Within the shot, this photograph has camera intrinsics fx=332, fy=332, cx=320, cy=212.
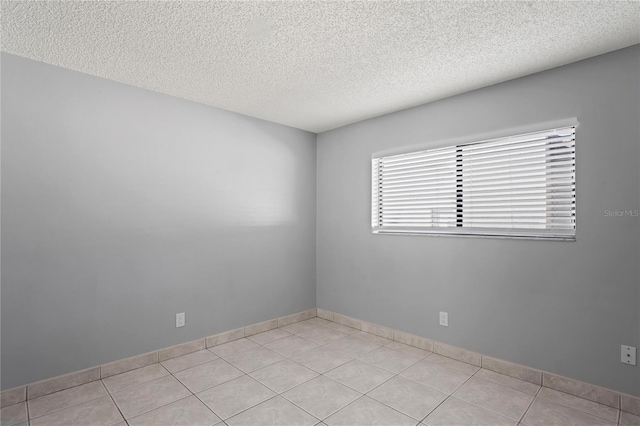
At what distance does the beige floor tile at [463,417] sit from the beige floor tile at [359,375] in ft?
1.64

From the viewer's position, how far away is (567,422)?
2.04 metres

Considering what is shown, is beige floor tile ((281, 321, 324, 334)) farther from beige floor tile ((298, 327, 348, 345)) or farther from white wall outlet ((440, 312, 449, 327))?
white wall outlet ((440, 312, 449, 327))

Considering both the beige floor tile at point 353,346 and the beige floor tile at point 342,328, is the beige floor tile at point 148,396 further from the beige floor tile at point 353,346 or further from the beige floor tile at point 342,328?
the beige floor tile at point 342,328

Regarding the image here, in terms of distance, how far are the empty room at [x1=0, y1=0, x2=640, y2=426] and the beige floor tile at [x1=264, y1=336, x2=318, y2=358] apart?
3cm

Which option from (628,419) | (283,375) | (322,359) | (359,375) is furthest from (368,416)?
(628,419)

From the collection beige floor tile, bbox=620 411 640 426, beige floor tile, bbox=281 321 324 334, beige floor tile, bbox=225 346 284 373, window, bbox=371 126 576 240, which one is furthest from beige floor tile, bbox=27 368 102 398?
beige floor tile, bbox=620 411 640 426

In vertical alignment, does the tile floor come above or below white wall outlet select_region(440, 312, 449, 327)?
→ below

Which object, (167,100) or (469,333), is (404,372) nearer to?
(469,333)

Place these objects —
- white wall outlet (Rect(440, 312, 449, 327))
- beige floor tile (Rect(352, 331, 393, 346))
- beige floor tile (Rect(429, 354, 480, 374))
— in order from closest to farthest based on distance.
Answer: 1. beige floor tile (Rect(429, 354, 480, 374))
2. white wall outlet (Rect(440, 312, 449, 327))
3. beige floor tile (Rect(352, 331, 393, 346))

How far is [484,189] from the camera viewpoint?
9.52 feet

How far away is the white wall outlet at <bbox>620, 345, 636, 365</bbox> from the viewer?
7.06 ft

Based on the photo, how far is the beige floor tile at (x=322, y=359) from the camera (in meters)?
2.83

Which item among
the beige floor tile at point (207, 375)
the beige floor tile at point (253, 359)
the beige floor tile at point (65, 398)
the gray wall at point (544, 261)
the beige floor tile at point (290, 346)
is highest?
the gray wall at point (544, 261)
